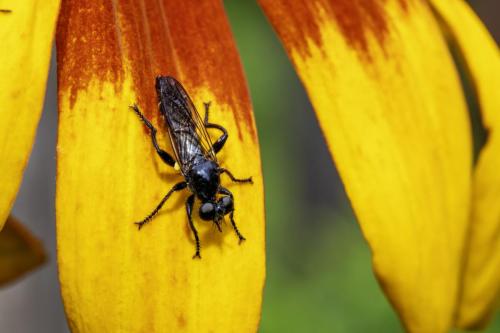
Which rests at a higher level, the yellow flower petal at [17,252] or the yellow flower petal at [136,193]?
the yellow flower petal at [136,193]

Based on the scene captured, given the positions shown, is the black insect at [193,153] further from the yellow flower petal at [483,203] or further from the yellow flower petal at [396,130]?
the yellow flower petal at [483,203]

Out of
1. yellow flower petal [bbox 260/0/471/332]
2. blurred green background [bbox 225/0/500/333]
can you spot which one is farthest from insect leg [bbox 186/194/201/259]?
blurred green background [bbox 225/0/500/333]

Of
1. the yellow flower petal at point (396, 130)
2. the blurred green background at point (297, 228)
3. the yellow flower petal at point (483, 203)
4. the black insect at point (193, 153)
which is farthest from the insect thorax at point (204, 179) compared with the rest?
the blurred green background at point (297, 228)

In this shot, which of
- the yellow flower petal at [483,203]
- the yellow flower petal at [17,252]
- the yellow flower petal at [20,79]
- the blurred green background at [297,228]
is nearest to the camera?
the yellow flower petal at [20,79]

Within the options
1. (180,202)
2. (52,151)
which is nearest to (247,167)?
(180,202)

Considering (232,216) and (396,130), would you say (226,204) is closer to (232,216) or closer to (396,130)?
Result: (232,216)

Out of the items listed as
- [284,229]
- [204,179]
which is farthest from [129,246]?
[284,229]

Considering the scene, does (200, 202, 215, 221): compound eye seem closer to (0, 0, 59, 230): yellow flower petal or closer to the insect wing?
the insect wing

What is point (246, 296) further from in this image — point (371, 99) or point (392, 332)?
point (392, 332)

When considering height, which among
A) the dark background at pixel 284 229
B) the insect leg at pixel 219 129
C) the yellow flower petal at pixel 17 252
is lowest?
the dark background at pixel 284 229
